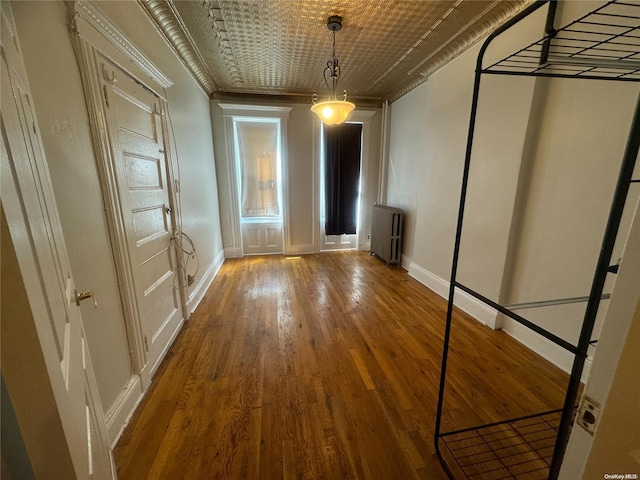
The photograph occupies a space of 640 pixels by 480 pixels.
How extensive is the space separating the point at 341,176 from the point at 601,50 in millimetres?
3695

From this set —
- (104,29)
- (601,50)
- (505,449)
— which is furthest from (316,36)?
(505,449)

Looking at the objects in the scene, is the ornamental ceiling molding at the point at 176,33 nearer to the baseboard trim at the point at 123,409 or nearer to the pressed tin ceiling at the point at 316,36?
the pressed tin ceiling at the point at 316,36

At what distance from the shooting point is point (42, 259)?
2.04 feet

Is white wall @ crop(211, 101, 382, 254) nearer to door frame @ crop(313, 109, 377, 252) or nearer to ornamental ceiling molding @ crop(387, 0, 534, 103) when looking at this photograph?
door frame @ crop(313, 109, 377, 252)

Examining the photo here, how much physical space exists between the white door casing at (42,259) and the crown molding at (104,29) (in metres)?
0.69

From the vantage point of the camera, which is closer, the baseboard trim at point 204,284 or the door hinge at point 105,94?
the door hinge at point 105,94

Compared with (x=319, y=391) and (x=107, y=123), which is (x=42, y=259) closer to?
(x=107, y=123)

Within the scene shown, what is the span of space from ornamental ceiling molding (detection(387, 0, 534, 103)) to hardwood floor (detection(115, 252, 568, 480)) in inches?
109

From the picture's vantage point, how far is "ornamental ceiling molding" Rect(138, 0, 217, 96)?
2.01 metres

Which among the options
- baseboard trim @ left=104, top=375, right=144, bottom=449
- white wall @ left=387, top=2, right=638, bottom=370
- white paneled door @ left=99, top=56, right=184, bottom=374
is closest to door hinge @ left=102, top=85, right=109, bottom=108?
white paneled door @ left=99, top=56, right=184, bottom=374

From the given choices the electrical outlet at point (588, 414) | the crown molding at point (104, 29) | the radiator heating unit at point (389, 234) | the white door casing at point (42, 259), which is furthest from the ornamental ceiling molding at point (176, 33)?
the radiator heating unit at point (389, 234)

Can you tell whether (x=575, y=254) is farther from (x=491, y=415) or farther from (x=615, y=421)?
(x=615, y=421)

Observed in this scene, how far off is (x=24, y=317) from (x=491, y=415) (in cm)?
213

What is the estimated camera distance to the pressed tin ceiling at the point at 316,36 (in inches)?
84.0
